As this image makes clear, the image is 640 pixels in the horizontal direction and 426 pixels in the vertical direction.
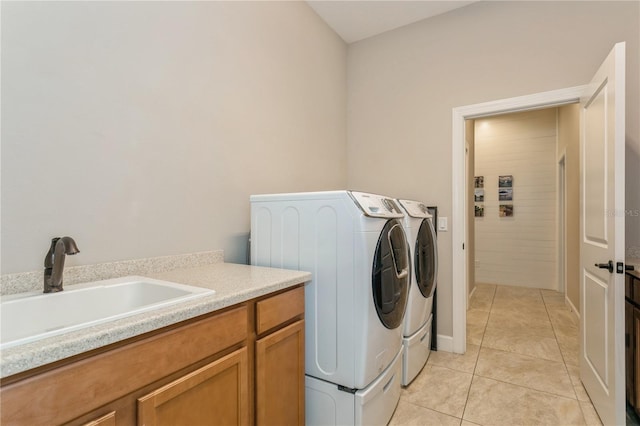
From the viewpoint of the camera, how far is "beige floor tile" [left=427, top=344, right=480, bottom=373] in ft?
7.56

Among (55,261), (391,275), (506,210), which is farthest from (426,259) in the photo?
(506,210)

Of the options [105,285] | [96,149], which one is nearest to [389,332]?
[105,285]

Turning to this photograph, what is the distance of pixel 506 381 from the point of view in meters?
2.09

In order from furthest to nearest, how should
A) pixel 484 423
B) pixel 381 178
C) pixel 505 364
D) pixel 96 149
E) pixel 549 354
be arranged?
pixel 381 178, pixel 549 354, pixel 505 364, pixel 484 423, pixel 96 149

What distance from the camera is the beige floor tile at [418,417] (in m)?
1.69

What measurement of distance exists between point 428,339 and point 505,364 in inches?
22.5

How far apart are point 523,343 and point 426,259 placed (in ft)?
4.51

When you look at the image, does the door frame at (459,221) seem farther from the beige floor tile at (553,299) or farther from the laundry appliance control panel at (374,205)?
the beige floor tile at (553,299)

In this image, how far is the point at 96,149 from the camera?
1.28m

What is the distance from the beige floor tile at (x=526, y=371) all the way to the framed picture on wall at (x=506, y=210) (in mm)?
3104

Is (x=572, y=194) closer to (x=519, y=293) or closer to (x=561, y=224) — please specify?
(x=561, y=224)

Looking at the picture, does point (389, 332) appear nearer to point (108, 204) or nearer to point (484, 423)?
point (484, 423)

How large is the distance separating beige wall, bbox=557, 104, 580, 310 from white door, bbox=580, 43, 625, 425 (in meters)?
1.71

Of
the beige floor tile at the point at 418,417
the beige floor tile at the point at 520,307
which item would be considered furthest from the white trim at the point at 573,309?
the beige floor tile at the point at 418,417
